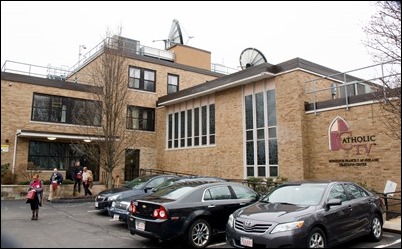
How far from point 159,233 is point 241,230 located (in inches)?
69.0

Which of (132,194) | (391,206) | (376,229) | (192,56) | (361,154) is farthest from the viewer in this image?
(192,56)

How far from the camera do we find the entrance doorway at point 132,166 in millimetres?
24422


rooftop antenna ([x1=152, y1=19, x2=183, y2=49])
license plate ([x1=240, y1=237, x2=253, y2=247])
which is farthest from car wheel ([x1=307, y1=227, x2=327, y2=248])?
rooftop antenna ([x1=152, y1=19, x2=183, y2=49])

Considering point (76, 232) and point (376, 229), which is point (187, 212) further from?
point (376, 229)

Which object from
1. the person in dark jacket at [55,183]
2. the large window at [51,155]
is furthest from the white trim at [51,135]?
the person in dark jacket at [55,183]

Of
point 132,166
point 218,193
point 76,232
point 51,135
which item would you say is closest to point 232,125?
point 132,166

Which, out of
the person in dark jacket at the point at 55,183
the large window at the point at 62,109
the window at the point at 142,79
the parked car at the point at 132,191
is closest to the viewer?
the parked car at the point at 132,191

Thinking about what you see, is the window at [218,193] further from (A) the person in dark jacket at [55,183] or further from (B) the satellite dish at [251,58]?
(B) the satellite dish at [251,58]

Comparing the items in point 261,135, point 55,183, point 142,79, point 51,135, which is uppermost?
point 142,79

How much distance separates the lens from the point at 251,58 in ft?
71.5

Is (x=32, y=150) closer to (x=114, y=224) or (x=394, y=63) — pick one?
(x=114, y=224)

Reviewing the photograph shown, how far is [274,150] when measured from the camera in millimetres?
16625

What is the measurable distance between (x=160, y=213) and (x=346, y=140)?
9.70 metres

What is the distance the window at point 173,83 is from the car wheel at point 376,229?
20366 millimetres
